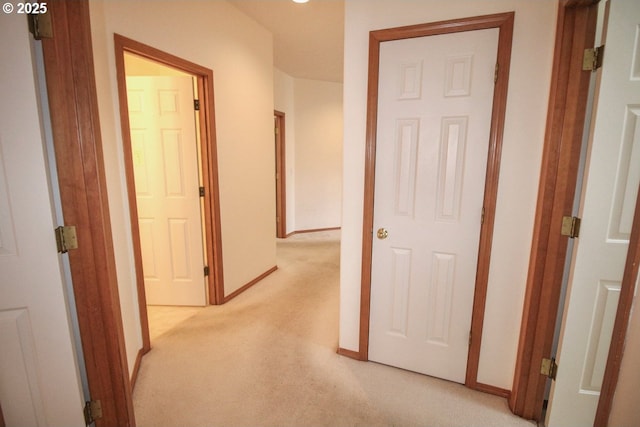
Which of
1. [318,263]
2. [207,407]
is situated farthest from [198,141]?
[318,263]

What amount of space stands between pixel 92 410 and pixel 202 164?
72.6 inches

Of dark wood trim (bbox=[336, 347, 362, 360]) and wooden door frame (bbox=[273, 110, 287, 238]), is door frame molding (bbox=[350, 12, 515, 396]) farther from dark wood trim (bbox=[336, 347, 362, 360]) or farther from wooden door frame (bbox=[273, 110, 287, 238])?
wooden door frame (bbox=[273, 110, 287, 238])

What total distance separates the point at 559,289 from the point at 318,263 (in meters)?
2.92

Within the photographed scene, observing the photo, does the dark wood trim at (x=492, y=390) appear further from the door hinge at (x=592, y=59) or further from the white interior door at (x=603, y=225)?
the door hinge at (x=592, y=59)

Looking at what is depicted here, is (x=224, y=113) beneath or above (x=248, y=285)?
above

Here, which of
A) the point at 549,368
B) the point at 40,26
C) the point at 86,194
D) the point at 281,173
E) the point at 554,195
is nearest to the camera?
the point at 40,26

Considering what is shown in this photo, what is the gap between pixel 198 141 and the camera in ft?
8.36

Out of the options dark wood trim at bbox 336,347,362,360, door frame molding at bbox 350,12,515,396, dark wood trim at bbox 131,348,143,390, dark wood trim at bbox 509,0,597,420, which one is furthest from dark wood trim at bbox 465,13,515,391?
dark wood trim at bbox 131,348,143,390

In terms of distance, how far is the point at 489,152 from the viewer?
155 centimetres

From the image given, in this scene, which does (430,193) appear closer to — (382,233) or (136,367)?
(382,233)

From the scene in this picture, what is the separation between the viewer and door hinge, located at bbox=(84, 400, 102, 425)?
4.06 feet

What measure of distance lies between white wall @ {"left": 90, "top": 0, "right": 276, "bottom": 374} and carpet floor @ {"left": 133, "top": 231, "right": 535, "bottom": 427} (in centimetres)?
34

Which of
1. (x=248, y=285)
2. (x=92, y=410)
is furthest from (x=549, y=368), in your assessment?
(x=248, y=285)

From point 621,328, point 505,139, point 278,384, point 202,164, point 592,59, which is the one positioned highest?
point 592,59
